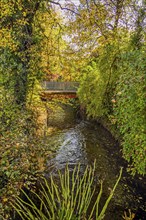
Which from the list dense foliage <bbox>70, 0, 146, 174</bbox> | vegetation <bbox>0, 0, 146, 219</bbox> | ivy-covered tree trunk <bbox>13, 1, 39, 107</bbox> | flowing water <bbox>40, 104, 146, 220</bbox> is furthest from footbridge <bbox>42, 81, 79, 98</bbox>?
ivy-covered tree trunk <bbox>13, 1, 39, 107</bbox>

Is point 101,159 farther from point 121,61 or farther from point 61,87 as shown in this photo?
point 61,87

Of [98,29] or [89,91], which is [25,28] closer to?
[98,29]

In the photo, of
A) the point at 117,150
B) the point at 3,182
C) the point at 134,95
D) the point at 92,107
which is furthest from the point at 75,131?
the point at 3,182

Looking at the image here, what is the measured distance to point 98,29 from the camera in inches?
300

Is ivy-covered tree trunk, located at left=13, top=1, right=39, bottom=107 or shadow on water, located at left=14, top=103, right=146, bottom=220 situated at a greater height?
ivy-covered tree trunk, located at left=13, top=1, right=39, bottom=107

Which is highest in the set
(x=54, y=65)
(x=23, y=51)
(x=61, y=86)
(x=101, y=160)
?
(x=23, y=51)

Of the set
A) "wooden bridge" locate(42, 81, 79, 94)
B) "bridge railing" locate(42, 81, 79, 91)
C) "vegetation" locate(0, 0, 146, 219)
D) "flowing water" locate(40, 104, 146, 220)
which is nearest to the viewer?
"vegetation" locate(0, 0, 146, 219)

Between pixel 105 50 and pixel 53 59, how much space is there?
3.07 m

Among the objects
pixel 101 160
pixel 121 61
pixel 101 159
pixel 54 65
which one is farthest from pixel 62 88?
pixel 121 61

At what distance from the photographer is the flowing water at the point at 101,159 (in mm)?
5719

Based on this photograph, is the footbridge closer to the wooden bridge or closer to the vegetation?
the wooden bridge

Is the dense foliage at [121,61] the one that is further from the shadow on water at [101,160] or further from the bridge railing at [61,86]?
the bridge railing at [61,86]

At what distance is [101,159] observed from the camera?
28.7 ft

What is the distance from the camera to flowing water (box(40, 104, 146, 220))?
Result: 5.72 metres
